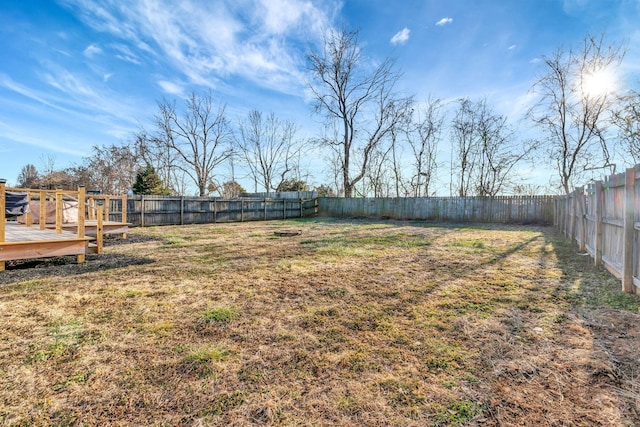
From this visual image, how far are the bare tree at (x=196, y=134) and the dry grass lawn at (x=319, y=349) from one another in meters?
18.9

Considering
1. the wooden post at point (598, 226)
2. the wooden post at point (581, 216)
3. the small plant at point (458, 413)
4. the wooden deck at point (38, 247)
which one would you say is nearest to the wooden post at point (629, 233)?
the wooden post at point (598, 226)

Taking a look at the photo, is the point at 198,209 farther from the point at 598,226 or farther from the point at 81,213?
the point at 598,226

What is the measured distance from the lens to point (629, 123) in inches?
365

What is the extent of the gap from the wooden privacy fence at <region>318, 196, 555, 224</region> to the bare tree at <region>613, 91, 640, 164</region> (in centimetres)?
271

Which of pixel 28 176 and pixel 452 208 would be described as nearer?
pixel 452 208

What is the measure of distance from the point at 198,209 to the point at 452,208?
12284 millimetres

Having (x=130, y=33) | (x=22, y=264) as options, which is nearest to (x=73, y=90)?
(x=130, y=33)

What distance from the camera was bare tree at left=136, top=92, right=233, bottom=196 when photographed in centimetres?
2008

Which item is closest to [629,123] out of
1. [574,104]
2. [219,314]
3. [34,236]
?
[574,104]

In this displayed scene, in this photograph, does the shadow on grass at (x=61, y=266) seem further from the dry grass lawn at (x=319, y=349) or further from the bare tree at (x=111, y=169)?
the bare tree at (x=111, y=169)

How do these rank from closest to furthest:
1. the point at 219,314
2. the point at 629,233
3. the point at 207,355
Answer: the point at 207,355, the point at 219,314, the point at 629,233

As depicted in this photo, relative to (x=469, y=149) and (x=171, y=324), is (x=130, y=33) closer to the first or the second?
(x=171, y=324)

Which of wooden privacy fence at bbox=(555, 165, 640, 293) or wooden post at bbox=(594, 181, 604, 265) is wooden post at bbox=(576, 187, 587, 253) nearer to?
wooden privacy fence at bbox=(555, 165, 640, 293)

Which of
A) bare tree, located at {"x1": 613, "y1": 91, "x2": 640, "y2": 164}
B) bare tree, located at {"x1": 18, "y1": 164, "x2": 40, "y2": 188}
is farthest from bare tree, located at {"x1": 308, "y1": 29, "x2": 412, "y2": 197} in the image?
bare tree, located at {"x1": 18, "y1": 164, "x2": 40, "y2": 188}
